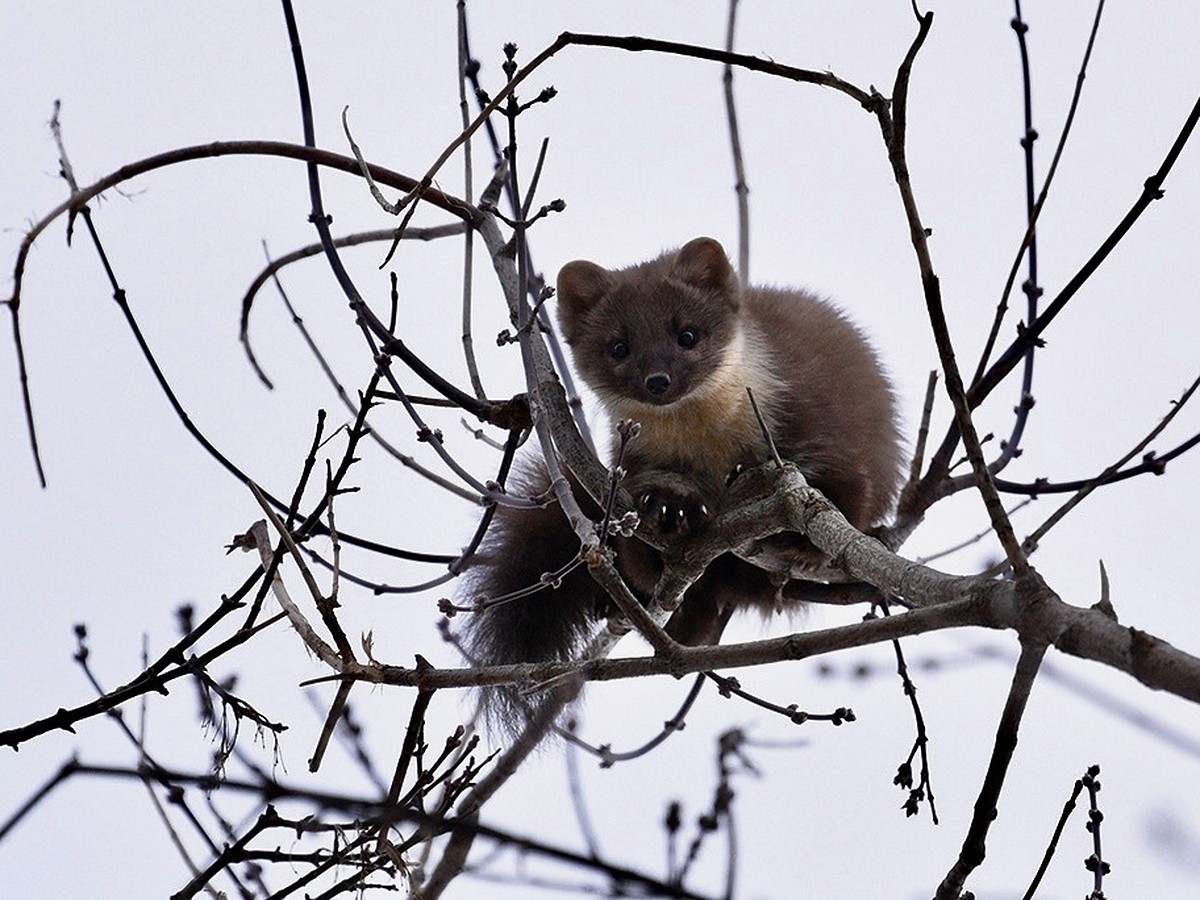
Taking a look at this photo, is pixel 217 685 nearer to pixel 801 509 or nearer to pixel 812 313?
pixel 801 509

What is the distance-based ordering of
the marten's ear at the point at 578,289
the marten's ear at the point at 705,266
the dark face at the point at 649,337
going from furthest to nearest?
1. the marten's ear at the point at 578,289
2. the marten's ear at the point at 705,266
3. the dark face at the point at 649,337

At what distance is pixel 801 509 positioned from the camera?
12.7 ft

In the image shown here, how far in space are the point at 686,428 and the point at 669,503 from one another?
859 mm

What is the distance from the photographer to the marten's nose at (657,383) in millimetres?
5383

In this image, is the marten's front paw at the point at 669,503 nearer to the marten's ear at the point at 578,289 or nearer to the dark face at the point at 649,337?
the dark face at the point at 649,337

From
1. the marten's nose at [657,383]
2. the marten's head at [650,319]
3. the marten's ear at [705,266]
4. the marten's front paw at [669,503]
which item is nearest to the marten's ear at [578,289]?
the marten's head at [650,319]

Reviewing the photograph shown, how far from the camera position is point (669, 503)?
495 cm

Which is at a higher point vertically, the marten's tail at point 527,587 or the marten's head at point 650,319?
the marten's head at point 650,319

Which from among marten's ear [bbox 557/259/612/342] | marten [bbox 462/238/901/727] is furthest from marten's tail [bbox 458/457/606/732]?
marten's ear [bbox 557/259/612/342]

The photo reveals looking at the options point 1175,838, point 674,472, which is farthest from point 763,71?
point 674,472

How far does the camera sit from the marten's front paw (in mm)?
4656

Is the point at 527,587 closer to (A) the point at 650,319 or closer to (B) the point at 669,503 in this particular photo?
(B) the point at 669,503

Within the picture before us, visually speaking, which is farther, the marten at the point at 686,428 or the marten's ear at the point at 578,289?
the marten's ear at the point at 578,289

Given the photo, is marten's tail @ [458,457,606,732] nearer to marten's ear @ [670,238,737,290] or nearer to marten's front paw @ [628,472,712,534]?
marten's front paw @ [628,472,712,534]
